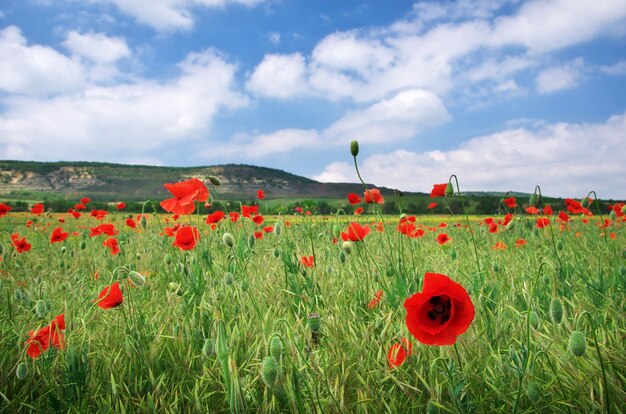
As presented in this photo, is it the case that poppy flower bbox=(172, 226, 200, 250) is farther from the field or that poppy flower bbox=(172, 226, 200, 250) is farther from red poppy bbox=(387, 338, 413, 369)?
red poppy bbox=(387, 338, 413, 369)

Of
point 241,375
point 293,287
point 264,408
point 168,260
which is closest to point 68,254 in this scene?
point 168,260

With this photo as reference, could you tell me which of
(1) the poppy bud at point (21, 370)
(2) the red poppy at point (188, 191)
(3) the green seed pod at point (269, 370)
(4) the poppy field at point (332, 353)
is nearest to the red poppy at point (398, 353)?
(4) the poppy field at point (332, 353)

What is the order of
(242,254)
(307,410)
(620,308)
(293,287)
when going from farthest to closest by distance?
(242,254) < (293,287) < (620,308) < (307,410)

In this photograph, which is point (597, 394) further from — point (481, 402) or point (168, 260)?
point (168, 260)

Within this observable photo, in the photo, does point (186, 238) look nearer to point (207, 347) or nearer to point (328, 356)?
point (207, 347)

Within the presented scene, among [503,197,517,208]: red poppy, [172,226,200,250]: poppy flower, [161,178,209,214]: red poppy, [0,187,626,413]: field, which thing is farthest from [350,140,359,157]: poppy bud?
[503,197,517,208]: red poppy

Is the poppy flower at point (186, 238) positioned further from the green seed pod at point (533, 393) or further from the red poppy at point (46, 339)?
the green seed pod at point (533, 393)

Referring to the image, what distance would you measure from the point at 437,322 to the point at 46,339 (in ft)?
5.86

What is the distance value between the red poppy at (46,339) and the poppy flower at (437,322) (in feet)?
5.30

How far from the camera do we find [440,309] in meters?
1.29

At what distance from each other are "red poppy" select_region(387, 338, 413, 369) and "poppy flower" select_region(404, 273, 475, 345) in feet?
1.64

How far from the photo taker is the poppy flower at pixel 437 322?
3.64 feet

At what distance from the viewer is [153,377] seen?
1.79 meters

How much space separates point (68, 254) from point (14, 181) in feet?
266
